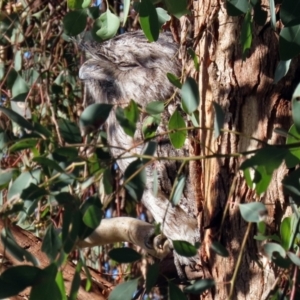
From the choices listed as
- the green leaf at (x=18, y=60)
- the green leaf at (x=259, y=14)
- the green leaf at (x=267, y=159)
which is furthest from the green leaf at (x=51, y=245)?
the green leaf at (x=18, y=60)

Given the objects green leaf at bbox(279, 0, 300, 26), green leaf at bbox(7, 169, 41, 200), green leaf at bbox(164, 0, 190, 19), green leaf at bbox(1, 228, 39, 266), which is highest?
green leaf at bbox(279, 0, 300, 26)

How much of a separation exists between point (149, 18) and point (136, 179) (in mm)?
261

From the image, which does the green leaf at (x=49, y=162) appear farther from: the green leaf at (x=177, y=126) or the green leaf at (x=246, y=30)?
the green leaf at (x=246, y=30)

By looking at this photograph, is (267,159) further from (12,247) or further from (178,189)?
(12,247)

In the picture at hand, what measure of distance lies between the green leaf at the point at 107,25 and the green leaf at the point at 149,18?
61 mm

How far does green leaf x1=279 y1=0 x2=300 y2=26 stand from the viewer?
32.8 inches

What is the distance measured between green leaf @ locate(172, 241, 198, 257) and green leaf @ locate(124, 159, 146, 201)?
88mm

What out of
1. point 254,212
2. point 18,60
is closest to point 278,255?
point 254,212

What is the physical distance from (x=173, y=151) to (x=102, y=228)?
276 millimetres

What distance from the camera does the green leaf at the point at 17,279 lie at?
2.37 ft

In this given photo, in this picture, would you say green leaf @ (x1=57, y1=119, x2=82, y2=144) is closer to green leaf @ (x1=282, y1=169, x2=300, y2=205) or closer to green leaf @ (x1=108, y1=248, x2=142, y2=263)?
green leaf @ (x1=108, y1=248, x2=142, y2=263)

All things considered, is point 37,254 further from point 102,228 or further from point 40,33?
point 40,33

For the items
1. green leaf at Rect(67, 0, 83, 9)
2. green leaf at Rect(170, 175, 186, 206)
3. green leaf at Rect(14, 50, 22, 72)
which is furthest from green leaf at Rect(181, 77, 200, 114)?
green leaf at Rect(14, 50, 22, 72)

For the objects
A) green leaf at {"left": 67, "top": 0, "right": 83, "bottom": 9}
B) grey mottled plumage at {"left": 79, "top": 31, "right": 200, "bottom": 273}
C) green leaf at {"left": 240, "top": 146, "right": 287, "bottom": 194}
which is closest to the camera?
green leaf at {"left": 240, "top": 146, "right": 287, "bottom": 194}
